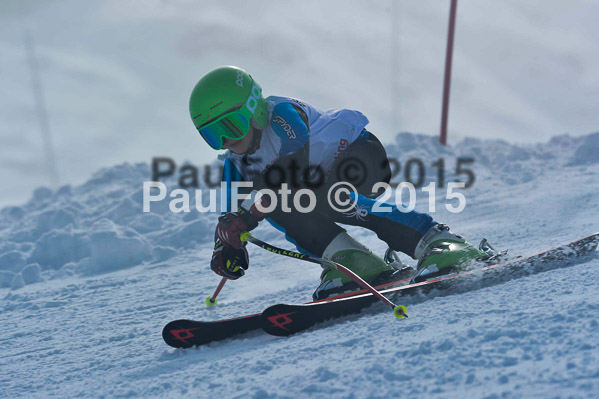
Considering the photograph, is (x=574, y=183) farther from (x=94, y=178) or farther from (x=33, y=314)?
(x=94, y=178)

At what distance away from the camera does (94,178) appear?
1112 centimetres

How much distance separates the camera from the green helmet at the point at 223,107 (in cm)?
303

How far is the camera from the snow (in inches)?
71.6

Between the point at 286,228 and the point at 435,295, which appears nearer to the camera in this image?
the point at 435,295

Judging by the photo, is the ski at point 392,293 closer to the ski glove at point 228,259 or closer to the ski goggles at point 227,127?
the ski glove at point 228,259

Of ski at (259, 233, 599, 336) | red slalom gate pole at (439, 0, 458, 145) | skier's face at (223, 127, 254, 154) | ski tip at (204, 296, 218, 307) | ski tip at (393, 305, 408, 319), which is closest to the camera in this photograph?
ski tip at (393, 305, 408, 319)

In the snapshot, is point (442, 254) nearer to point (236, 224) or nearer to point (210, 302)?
point (236, 224)

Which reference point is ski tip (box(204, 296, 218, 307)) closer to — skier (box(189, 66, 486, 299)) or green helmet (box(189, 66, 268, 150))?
skier (box(189, 66, 486, 299))

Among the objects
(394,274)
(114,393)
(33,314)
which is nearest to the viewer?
(114,393)

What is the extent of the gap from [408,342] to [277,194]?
4.13 ft

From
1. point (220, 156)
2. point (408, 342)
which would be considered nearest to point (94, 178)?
point (220, 156)

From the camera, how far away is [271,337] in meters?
2.65

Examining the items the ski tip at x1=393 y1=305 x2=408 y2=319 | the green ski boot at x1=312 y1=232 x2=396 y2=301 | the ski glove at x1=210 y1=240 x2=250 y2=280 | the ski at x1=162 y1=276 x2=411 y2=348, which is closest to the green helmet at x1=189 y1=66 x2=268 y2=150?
the ski glove at x1=210 y1=240 x2=250 y2=280

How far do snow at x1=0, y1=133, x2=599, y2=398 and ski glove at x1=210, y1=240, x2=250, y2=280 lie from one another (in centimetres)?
42
